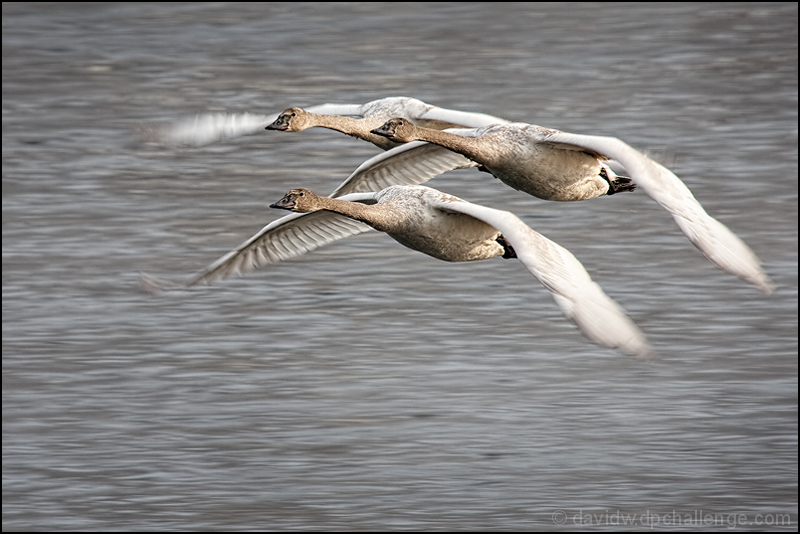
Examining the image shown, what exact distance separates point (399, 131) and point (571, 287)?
11.1 feet

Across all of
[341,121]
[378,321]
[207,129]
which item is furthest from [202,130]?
[378,321]

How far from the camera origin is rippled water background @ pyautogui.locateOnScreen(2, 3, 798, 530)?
690 inches

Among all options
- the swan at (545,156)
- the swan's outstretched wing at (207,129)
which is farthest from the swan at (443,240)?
the swan's outstretched wing at (207,129)

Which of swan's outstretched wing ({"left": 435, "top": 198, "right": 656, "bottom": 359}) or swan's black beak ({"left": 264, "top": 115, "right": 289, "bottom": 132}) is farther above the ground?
swan's black beak ({"left": 264, "top": 115, "right": 289, "bottom": 132})

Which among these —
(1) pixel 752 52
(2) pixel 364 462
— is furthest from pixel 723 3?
(2) pixel 364 462

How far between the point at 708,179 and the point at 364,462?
11.8 m

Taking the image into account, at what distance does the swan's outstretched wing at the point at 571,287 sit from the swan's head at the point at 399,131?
4.44ft

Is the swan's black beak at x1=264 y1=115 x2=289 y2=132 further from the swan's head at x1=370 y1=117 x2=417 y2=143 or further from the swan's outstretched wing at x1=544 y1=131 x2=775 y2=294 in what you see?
the swan's outstretched wing at x1=544 y1=131 x2=775 y2=294

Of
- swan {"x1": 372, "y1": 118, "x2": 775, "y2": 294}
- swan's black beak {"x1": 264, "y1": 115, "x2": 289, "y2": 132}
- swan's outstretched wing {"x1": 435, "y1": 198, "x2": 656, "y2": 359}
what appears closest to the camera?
swan's outstretched wing {"x1": 435, "y1": 198, "x2": 656, "y2": 359}

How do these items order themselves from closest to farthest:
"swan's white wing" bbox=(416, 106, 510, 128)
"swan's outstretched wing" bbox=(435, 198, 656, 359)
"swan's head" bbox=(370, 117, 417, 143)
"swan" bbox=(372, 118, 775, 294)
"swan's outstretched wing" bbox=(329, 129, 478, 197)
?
"swan's outstretched wing" bbox=(435, 198, 656, 359) < "swan" bbox=(372, 118, 775, 294) < "swan's head" bbox=(370, 117, 417, 143) < "swan's white wing" bbox=(416, 106, 510, 128) < "swan's outstretched wing" bbox=(329, 129, 478, 197)

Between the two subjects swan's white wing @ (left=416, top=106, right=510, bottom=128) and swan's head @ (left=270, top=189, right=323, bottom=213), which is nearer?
swan's head @ (left=270, top=189, right=323, bottom=213)

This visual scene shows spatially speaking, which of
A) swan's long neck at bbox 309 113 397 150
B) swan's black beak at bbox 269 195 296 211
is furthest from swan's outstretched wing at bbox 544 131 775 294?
swan's long neck at bbox 309 113 397 150

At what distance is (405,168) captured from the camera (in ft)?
53.4

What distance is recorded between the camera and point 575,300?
38.1ft
